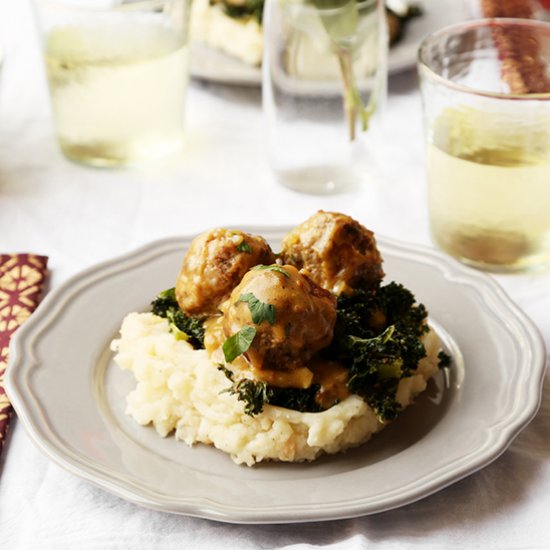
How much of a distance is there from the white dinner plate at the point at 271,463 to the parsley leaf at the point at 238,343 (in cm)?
35

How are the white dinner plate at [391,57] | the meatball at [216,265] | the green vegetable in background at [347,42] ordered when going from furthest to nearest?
the white dinner plate at [391,57] < the green vegetable in background at [347,42] < the meatball at [216,265]

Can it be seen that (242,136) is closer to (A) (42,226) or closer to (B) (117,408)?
(A) (42,226)

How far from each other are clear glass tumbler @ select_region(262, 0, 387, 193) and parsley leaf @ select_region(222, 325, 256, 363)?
6.95 ft

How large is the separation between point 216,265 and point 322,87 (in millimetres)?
1897

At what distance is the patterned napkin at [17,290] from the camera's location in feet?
12.1

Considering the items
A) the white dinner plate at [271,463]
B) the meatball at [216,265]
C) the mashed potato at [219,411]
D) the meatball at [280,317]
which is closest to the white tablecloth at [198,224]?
the white dinner plate at [271,463]

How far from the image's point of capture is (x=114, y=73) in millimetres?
4691

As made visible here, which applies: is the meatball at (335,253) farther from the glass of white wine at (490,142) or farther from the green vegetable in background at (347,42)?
the green vegetable in background at (347,42)

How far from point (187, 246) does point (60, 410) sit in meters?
1.09

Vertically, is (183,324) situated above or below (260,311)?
below

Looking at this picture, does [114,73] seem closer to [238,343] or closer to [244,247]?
[244,247]

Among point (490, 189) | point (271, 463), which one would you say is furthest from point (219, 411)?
point (490, 189)

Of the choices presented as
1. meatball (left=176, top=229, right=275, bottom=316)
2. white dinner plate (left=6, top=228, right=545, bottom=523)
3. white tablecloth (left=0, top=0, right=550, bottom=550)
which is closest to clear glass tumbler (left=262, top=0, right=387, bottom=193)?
white tablecloth (left=0, top=0, right=550, bottom=550)

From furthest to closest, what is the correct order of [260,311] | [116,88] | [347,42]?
[116,88]
[347,42]
[260,311]
